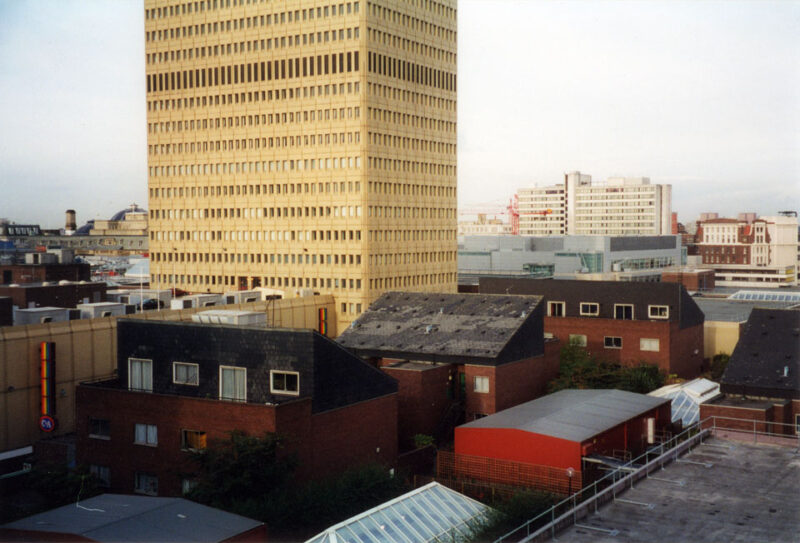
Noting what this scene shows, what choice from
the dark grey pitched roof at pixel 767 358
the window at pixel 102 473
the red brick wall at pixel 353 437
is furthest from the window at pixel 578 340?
the window at pixel 102 473

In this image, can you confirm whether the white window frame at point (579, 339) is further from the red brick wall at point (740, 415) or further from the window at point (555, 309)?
the red brick wall at point (740, 415)

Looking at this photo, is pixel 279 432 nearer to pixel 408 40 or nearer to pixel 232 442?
pixel 232 442

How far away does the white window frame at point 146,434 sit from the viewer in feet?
151

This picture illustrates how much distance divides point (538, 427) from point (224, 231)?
254 ft

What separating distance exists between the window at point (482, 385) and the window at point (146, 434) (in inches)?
1004

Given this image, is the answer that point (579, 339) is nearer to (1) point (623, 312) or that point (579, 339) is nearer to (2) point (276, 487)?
(1) point (623, 312)

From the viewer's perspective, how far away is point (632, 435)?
174 ft

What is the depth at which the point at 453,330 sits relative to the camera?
225 feet

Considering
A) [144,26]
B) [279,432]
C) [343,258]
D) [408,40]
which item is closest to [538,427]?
[279,432]

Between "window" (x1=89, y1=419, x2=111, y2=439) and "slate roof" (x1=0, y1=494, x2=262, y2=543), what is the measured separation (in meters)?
15.0

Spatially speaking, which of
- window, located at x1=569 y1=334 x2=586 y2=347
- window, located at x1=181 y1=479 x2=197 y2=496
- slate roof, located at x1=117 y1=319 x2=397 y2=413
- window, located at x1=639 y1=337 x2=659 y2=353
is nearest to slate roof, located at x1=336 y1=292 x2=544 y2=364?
window, located at x1=569 y1=334 x2=586 y2=347

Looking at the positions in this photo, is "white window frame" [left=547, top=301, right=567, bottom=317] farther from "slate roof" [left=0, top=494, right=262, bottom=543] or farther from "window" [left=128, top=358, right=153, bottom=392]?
"slate roof" [left=0, top=494, right=262, bottom=543]

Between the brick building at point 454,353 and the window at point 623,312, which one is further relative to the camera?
the window at point 623,312

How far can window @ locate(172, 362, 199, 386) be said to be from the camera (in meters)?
47.1
